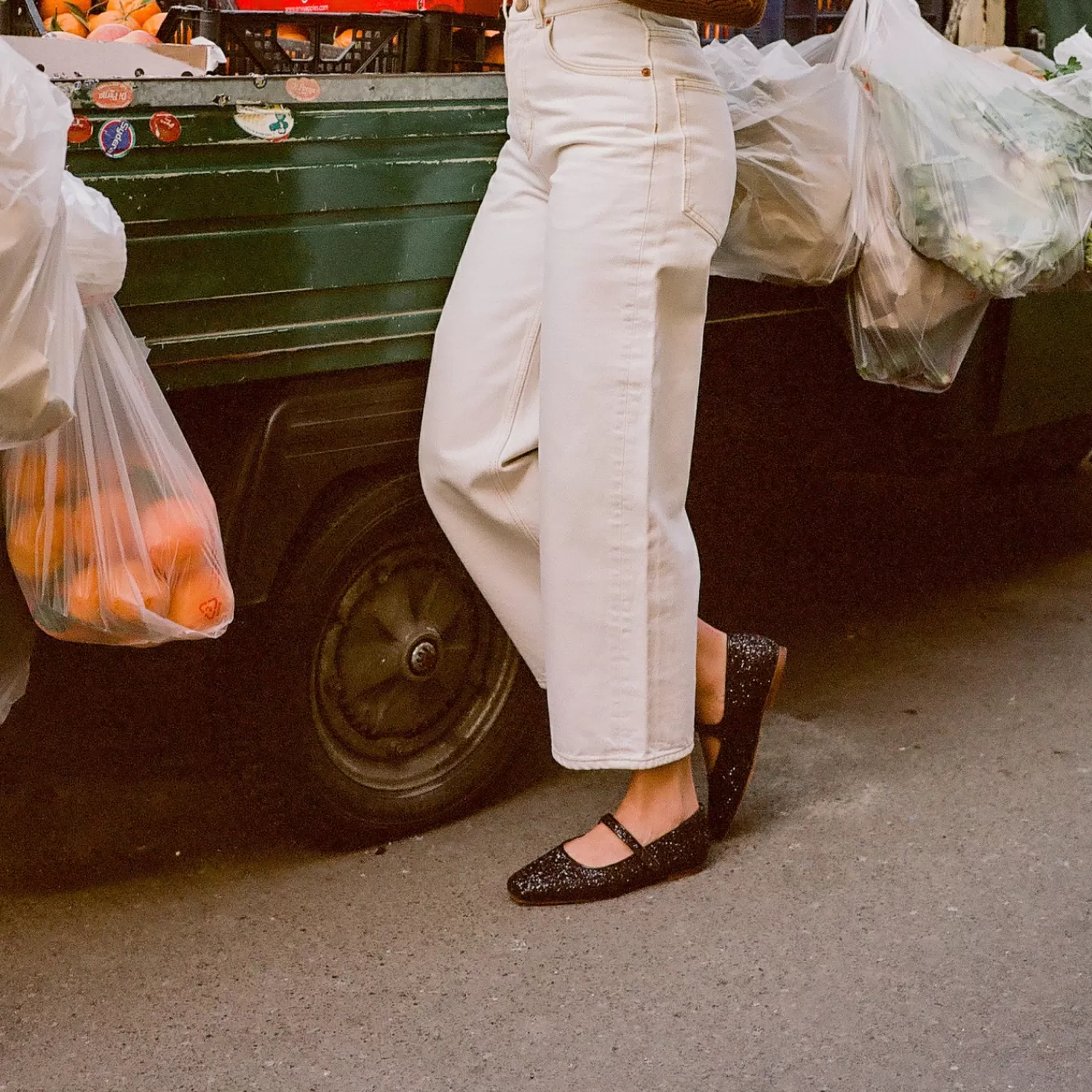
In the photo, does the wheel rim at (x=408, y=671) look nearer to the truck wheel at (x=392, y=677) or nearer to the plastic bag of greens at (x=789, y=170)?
the truck wheel at (x=392, y=677)

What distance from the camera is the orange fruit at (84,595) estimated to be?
2035 mm

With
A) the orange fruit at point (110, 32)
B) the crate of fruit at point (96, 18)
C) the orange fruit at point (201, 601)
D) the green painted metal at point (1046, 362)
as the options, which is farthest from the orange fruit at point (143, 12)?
the green painted metal at point (1046, 362)

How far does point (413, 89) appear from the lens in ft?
7.53

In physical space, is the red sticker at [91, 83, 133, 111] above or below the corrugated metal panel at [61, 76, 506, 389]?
above

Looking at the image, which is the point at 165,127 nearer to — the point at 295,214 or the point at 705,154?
the point at 295,214

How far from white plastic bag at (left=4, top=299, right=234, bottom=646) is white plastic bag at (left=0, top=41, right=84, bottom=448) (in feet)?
0.44

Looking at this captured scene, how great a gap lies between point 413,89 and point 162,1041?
4.72 feet

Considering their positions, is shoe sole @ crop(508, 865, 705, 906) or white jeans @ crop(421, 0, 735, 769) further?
shoe sole @ crop(508, 865, 705, 906)

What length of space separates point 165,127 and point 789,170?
1118 millimetres

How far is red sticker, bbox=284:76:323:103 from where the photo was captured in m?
2.17

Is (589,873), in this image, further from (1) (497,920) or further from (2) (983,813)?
(2) (983,813)

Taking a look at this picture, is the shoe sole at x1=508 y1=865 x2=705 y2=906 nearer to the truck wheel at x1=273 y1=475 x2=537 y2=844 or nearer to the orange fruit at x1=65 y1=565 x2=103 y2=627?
the truck wheel at x1=273 y1=475 x2=537 y2=844

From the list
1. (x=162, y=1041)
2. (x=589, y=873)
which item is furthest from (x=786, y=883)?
(x=162, y=1041)

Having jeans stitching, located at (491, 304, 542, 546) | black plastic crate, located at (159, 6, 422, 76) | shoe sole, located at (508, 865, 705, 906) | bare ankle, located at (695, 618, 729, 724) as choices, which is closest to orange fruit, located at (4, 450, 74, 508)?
jeans stitching, located at (491, 304, 542, 546)
